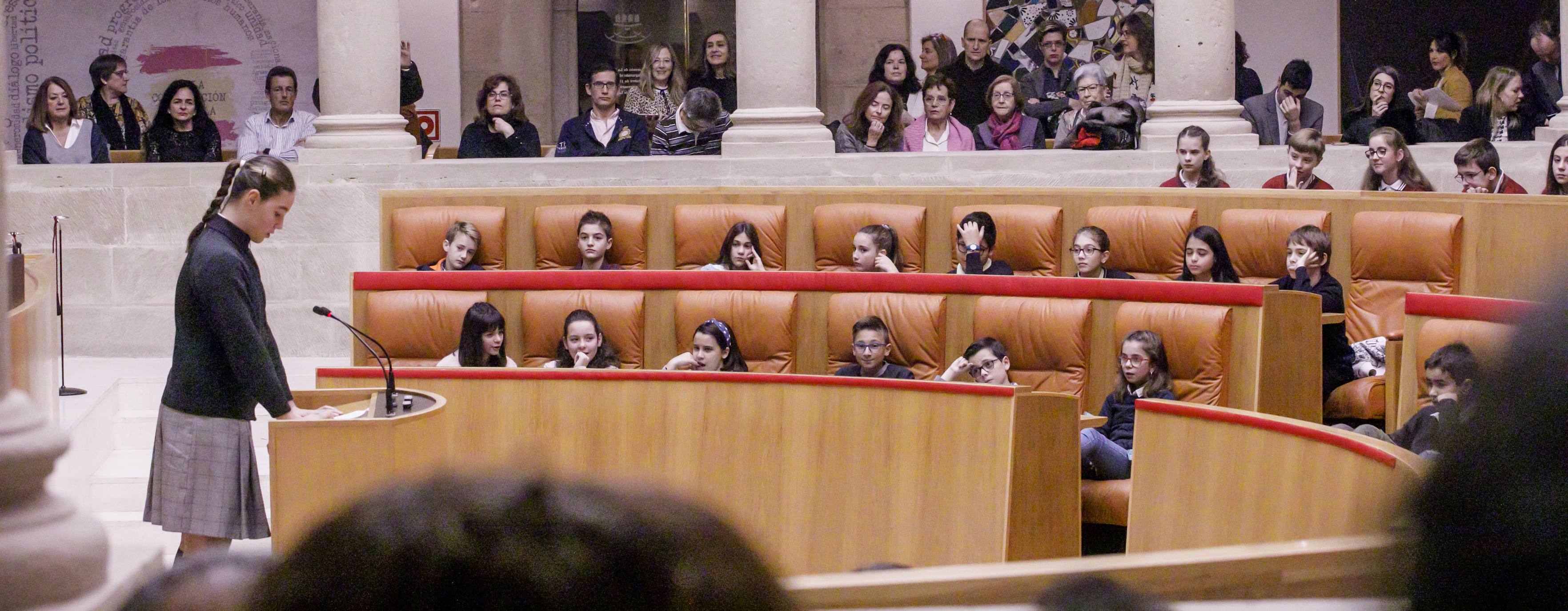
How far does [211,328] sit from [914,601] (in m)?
3.17

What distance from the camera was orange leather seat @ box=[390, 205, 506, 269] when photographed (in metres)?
7.11

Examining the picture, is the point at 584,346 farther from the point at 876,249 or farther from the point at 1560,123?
the point at 1560,123

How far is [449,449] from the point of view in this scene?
5102 mm

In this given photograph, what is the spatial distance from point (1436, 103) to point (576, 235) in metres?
4.68

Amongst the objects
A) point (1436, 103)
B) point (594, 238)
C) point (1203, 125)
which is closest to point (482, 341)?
point (594, 238)

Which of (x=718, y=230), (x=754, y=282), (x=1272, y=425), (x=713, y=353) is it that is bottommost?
(x=1272, y=425)

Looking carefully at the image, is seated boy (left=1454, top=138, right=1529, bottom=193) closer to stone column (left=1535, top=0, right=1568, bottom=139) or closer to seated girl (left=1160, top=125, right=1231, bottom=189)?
seated girl (left=1160, top=125, right=1231, bottom=189)

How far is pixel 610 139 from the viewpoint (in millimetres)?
8609

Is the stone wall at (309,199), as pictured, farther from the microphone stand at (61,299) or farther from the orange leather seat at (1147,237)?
the orange leather seat at (1147,237)

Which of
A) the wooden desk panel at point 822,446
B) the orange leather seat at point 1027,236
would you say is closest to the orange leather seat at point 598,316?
the wooden desk panel at point 822,446

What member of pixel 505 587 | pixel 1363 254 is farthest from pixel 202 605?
pixel 1363 254

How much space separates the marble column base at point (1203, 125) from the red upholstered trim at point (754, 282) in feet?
9.22

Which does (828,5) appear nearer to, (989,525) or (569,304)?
(569,304)

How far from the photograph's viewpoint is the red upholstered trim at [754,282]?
564 cm
